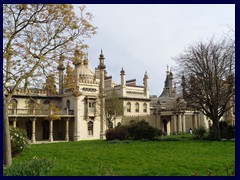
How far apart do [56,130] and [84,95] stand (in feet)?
22.4

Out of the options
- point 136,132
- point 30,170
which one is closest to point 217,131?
point 136,132

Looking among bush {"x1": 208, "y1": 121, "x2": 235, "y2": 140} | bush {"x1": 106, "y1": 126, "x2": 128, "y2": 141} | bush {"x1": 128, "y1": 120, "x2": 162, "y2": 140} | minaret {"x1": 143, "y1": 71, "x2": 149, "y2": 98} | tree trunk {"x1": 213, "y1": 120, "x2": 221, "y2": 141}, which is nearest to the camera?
tree trunk {"x1": 213, "y1": 120, "x2": 221, "y2": 141}

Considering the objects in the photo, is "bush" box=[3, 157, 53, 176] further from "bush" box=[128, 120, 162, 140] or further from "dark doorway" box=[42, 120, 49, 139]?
"dark doorway" box=[42, 120, 49, 139]

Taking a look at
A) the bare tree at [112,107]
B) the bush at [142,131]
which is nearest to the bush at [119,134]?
the bush at [142,131]

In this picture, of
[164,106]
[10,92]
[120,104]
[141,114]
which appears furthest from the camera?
[164,106]

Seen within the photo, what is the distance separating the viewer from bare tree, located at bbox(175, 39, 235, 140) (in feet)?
83.3

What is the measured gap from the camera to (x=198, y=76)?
26.2 meters

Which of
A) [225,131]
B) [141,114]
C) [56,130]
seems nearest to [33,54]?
[225,131]

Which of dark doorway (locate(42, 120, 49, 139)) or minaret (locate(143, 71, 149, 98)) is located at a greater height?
minaret (locate(143, 71, 149, 98))

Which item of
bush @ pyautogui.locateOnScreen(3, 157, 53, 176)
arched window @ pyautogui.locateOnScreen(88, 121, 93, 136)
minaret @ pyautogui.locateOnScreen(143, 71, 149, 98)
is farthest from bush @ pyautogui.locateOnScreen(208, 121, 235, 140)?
minaret @ pyautogui.locateOnScreen(143, 71, 149, 98)

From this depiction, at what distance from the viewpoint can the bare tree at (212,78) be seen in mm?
25391

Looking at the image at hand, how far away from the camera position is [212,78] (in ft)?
83.7

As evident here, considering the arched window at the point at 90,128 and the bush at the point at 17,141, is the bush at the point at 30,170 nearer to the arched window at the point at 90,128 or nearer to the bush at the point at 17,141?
the bush at the point at 17,141
